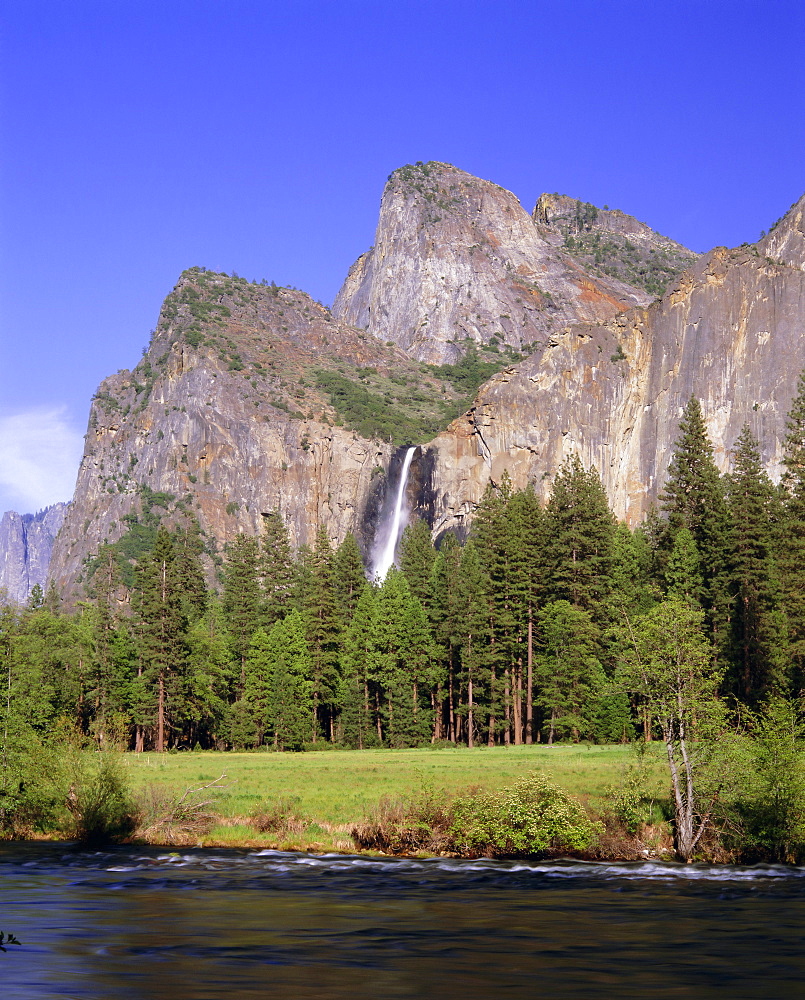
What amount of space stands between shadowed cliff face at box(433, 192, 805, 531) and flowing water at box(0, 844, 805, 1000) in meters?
141

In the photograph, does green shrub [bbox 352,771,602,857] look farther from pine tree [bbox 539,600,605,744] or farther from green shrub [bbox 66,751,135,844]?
pine tree [bbox 539,600,605,744]

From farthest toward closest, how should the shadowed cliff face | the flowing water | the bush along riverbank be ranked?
1. the shadowed cliff face
2. the bush along riverbank
3. the flowing water

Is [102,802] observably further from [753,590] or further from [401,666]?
[401,666]

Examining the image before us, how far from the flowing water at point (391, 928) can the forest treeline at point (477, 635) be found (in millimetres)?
36569

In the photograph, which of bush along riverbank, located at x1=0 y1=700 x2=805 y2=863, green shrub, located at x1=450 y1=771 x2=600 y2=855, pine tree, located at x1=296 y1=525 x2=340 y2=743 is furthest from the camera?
pine tree, located at x1=296 y1=525 x2=340 y2=743

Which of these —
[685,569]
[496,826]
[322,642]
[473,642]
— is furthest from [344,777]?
[322,642]

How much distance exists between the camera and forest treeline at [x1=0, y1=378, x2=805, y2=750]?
6900cm

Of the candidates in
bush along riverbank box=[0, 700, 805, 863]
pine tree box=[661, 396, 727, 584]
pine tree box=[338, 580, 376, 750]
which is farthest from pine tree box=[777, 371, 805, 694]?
pine tree box=[338, 580, 376, 750]

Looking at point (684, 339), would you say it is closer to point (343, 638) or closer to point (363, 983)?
point (343, 638)

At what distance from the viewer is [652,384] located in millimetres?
182000

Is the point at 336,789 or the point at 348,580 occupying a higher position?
the point at 348,580

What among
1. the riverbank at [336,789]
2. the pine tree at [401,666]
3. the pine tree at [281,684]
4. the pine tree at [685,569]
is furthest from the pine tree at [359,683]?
the pine tree at [685,569]

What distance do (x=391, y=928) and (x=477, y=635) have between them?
178 feet

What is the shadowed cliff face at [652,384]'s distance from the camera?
16875 cm
